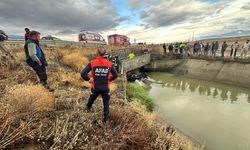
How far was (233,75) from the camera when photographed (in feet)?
49.5

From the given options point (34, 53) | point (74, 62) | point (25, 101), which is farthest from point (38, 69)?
point (74, 62)

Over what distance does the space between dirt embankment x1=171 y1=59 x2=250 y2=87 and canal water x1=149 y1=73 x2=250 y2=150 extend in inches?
37.9

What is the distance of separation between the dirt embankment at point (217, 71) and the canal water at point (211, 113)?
3.16 feet

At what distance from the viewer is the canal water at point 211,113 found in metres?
6.53

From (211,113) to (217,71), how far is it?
31.0 feet

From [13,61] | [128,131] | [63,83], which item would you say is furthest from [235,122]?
[13,61]

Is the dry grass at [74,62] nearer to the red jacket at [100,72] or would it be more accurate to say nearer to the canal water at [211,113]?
the canal water at [211,113]

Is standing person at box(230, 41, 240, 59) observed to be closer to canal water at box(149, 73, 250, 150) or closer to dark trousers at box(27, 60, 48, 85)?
canal water at box(149, 73, 250, 150)

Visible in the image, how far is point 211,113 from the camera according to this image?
8.97m

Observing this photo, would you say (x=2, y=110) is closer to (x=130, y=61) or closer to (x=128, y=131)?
(x=128, y=131)

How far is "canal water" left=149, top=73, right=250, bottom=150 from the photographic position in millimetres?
6531

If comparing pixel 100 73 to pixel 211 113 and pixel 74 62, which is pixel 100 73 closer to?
pixel 74 62

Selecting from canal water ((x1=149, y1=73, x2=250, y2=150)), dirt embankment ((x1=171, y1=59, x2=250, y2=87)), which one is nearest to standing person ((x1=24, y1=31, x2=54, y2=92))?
canal water ((x1=149, y1=73, x2=250, y2=150))

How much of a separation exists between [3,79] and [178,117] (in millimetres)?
7871
